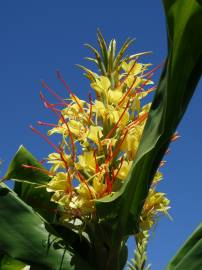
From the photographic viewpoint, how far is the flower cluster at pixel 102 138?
1.21m

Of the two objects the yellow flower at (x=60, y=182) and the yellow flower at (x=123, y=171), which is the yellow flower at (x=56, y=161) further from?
the yellow flower at (x=123, y=171)

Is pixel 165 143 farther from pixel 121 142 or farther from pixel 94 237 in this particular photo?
pixel 94 237

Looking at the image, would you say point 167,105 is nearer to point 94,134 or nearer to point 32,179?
point 94,134

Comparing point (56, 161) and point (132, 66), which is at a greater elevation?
point (132, 66)

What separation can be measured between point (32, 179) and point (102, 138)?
0.92ft

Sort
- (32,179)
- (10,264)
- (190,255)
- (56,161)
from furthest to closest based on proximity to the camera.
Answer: (10,264), (32,179), (56,161), (190,255)

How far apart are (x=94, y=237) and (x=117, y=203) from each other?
0.16 meters

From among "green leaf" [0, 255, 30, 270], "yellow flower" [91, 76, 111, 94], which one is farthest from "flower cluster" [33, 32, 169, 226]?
"green leaf" [0, 255, 30, 270]

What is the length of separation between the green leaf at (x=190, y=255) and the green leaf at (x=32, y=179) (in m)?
0.38

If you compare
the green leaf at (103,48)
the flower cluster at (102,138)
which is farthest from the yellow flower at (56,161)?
the green leaf at (103,48)

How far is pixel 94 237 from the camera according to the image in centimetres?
124

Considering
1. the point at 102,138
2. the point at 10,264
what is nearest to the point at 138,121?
the point at 102,138

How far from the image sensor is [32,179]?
1.44 m

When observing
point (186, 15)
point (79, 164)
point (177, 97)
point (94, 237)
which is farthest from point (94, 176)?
point (186, 15)
